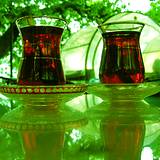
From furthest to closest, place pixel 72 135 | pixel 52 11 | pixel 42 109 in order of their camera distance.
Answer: pixel 52 11, pixel 42 109, pixel 72 135

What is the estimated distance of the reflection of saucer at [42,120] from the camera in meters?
0.44

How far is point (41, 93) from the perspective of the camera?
50 centimetres

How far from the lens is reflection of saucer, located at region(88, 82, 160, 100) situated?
590 mm

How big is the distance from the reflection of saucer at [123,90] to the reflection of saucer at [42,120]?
65 mm

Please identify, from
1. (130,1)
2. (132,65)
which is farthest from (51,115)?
(130,1)

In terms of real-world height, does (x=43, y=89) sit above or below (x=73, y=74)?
above

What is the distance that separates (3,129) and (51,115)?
85 millimetres

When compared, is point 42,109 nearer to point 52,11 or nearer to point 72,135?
point 72,135

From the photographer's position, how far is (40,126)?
1.44ft

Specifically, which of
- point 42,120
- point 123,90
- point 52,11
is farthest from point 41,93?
point 52,11

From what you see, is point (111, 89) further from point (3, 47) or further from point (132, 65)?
point (3, 47)

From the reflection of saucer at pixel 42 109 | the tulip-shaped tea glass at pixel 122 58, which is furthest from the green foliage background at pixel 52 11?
the reflection of saucer at pixel 42 109

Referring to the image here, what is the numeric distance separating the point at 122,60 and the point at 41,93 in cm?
17

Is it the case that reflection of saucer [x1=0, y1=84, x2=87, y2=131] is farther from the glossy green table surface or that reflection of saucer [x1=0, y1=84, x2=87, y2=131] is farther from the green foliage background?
the green foliage background
